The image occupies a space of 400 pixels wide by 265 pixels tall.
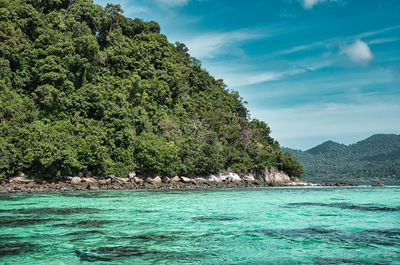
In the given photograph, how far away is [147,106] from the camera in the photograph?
165 feet

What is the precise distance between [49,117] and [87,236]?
3265cm

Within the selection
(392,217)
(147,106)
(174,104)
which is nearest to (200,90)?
(174,104)

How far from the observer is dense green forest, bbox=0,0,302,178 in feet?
111

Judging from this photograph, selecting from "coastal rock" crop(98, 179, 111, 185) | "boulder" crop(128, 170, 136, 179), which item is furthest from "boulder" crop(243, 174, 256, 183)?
"coastal rock" crop(98, 179, 111, 185)

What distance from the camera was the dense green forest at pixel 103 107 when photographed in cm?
3381

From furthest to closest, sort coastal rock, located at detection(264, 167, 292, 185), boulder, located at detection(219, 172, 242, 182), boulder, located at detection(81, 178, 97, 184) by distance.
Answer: coastal rock, located at detection(264, 167, 292, 185) → boulder, located at detection(219, 172, 242, 182) → boulder, located at detection(81, 178, 97, 184)

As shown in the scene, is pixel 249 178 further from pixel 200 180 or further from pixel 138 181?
pixel 138 181

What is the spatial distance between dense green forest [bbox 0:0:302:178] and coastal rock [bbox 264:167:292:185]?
1493 millimetres

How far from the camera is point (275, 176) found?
195 feet

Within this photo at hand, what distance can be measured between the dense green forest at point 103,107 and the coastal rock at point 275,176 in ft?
4.90

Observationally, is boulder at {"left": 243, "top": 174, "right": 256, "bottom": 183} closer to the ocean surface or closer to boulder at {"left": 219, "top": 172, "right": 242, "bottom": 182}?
boulder at {"left": 219, "top": 172, "right": 242, "bottom": 182}

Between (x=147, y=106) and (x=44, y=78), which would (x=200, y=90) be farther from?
(x=44, y=78)

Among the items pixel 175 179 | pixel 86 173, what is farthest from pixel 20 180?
pixel 175 179

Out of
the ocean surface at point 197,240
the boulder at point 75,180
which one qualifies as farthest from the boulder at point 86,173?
the ocean surface at point 197,240
